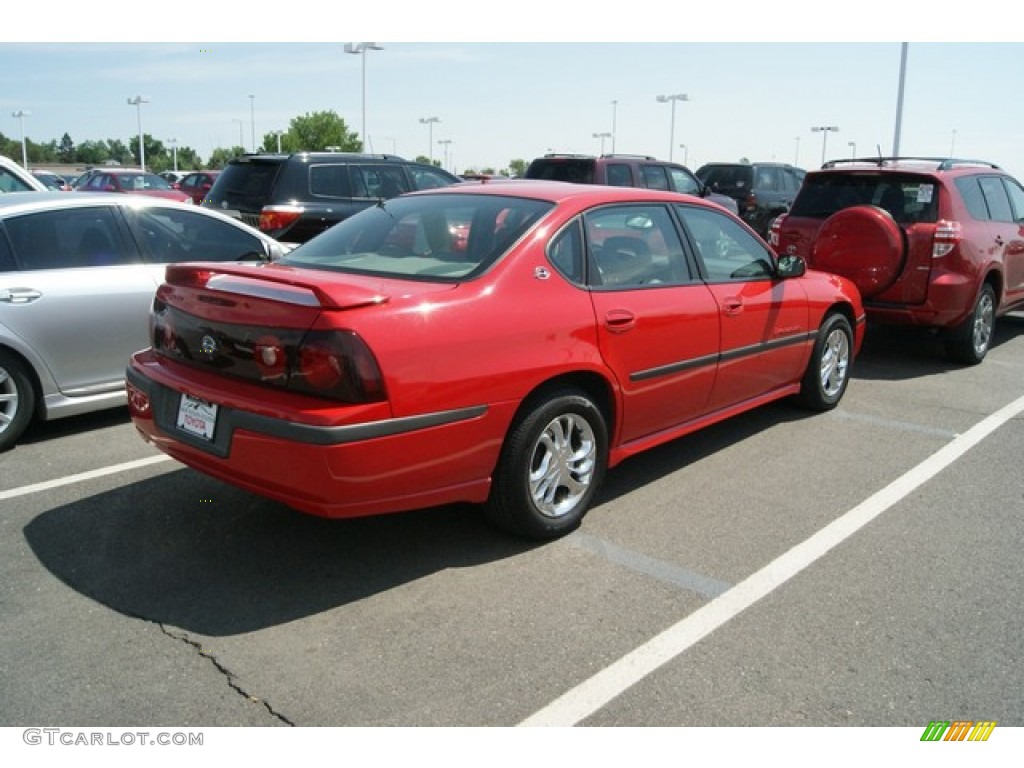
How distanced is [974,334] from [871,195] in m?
1.52

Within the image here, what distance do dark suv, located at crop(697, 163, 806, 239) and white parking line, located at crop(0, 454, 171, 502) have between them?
16.4m

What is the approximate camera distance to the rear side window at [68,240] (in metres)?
5.32

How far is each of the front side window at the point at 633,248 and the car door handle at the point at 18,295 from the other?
3312 mm

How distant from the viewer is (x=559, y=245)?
4.02 m

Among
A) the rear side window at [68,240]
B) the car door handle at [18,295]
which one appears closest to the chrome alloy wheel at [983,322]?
the rear side window at [68,240]

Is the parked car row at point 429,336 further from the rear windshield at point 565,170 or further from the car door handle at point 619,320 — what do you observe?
the rear windshield at point 565,170

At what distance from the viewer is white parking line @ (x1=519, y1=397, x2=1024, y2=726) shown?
2777 millimetres

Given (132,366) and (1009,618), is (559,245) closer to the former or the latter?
(132,366)

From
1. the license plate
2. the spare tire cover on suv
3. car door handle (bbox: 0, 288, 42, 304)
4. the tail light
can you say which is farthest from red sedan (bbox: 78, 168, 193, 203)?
the tail light

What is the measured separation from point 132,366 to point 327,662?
183 cm

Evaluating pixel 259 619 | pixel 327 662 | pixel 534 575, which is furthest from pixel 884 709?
pixel 259 619

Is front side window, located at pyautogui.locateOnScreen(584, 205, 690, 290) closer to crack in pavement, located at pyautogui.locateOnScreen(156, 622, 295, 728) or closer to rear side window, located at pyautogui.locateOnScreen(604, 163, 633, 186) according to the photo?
crack in pavement, located at pyautogui.locateOnScreen(156, 622, 295, 728)

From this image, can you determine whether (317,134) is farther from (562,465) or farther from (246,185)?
(562,465)
